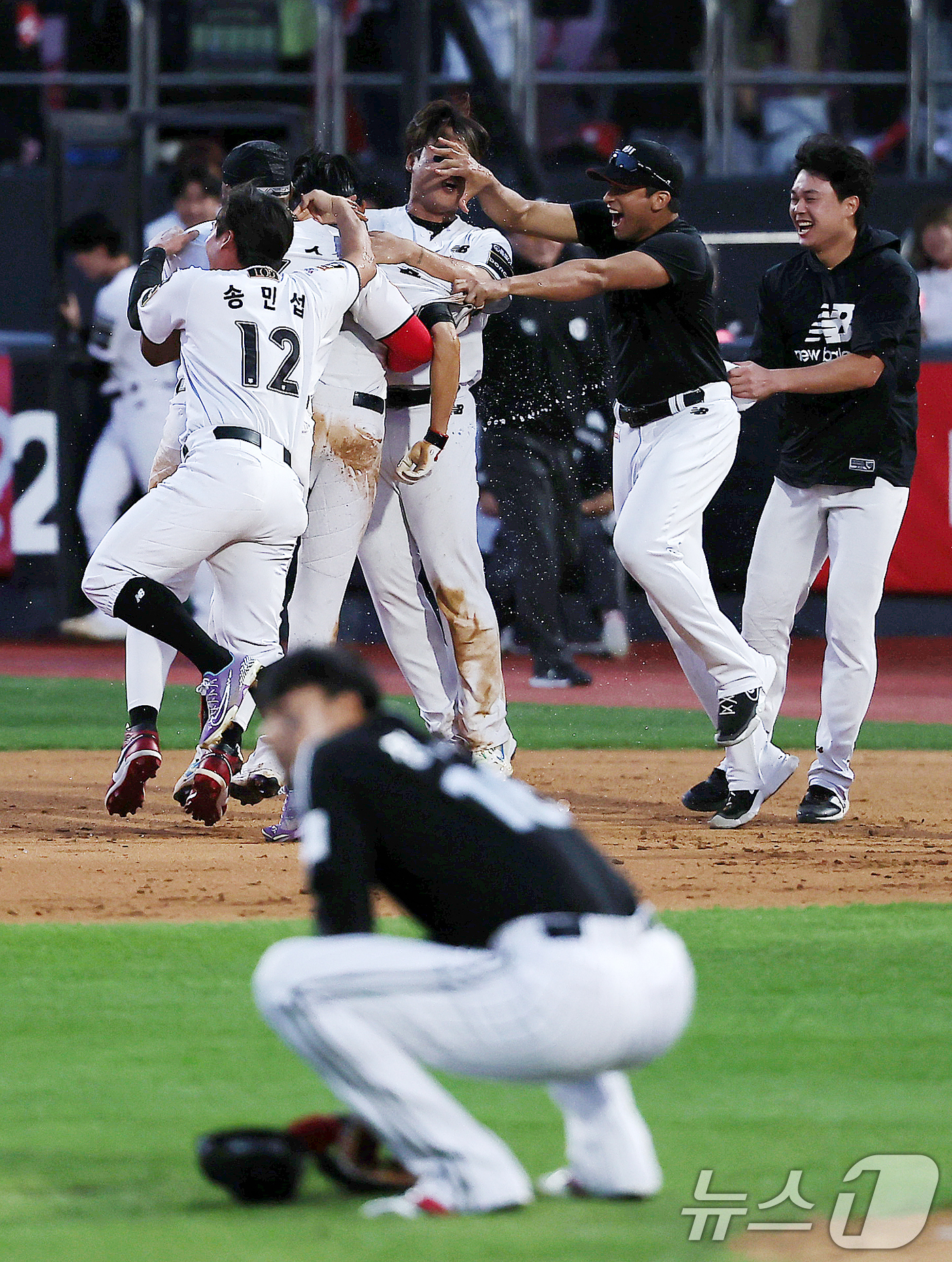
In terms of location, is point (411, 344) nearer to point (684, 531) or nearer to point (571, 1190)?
point (684, 531)

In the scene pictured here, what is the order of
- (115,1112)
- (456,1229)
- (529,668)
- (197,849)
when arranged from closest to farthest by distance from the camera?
(456,1229) → (115,1112) → (197,849) → (529,668)

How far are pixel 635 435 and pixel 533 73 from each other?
746 cm

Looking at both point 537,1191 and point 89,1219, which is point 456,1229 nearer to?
point 537,1191

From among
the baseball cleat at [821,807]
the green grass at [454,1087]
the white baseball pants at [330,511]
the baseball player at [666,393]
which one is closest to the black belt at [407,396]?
the white baseball pants at [330,511]

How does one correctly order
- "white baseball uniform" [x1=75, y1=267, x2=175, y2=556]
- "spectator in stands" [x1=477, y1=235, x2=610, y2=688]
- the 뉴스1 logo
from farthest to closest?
1. "white baseball uniform" [x1=75, y1=267, x2=175, y2=556]
2. "spectator in stands" [x1=477, y1=235, x2=610, y2=688]
3. the 뉴스1 logo

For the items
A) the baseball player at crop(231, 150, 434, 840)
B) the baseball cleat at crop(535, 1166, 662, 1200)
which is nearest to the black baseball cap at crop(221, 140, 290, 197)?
the baseball player at crop(231, 150, 434, 840)

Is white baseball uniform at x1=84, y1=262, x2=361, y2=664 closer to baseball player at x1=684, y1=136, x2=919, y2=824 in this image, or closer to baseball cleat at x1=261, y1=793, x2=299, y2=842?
baseball cleat at x1=261, y1=793, x2=299, y2=842

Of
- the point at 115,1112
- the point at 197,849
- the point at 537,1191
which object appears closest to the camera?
the point at 537,1191

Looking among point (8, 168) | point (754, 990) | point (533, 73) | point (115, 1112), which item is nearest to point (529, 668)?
point (533, 73)

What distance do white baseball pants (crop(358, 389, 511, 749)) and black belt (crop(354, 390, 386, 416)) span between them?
0.93ft

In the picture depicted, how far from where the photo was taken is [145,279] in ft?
23.4

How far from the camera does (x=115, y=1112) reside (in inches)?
161

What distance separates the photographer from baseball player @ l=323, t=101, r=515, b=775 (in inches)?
302

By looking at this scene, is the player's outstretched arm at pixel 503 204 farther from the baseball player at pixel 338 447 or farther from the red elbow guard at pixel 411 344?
the red elbow guard at pixel 411 344
